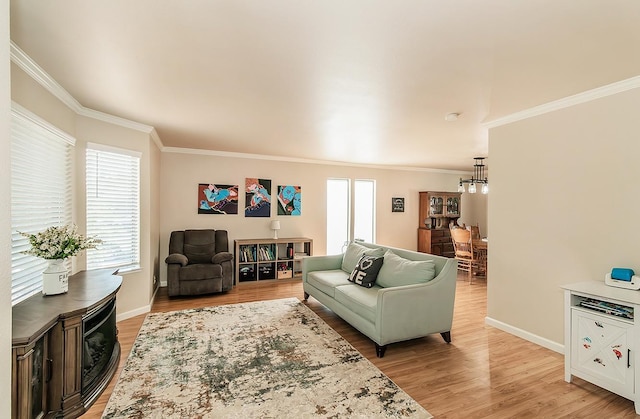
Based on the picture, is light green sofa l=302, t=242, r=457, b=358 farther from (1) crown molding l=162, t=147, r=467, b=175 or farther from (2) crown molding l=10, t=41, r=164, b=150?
(1) crown molding l=162, t=147, r=467, b=175

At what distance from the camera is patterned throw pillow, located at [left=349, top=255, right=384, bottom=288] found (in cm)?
371

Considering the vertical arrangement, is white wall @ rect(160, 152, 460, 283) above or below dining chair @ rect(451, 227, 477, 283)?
above

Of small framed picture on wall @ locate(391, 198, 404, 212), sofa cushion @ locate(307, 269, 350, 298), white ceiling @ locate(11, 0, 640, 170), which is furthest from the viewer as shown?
small framed picture on wall @ locate(391, 198, 404, 212)

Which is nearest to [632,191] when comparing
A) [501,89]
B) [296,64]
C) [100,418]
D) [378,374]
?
[501,89]

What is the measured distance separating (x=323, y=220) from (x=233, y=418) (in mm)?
4901

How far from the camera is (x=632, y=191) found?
259cm

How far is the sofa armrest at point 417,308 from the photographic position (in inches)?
115

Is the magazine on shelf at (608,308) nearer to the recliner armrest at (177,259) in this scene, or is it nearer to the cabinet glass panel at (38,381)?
the cabinet glass panel at (38,381)

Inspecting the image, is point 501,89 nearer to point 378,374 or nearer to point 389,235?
point 378,374

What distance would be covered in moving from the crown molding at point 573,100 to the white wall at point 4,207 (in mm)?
3791

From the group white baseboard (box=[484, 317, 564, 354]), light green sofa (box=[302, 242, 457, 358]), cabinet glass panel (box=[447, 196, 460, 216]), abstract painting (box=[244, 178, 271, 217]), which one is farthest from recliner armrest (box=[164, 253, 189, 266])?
cabinet glass panel (box=[447, 196, 460, 216])

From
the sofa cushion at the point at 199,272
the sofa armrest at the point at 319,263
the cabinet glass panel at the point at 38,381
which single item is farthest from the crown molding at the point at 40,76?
the sofa armrest at the point at 319,263

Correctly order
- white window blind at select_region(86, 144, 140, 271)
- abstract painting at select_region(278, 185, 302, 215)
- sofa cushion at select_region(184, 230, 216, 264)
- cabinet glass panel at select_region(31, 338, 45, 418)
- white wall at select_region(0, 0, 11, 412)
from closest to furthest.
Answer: white wall at select_region(0, 0, 11, 412), cabinet glass panel at select_region(31, 338, 45, 418), white window blind at select_region(86, 144, 140, 271), sofa cushion at select_region(184, 230, 216, 264), abstract painting at select_region(278, 185, 302, 215)

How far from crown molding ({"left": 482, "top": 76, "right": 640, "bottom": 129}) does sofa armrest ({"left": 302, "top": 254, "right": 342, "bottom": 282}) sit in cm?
279
